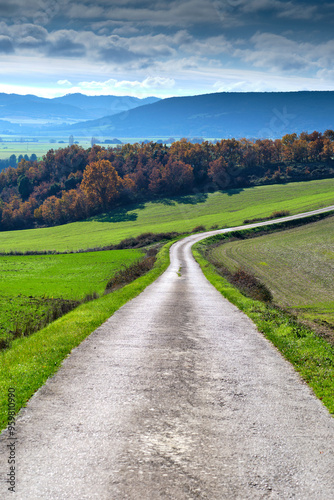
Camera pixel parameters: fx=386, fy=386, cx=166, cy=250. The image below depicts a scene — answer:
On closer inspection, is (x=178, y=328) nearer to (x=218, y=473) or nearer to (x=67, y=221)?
(x=218, y=473)

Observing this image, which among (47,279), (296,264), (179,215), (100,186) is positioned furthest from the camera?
(100,186)

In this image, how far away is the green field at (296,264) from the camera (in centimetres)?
3262

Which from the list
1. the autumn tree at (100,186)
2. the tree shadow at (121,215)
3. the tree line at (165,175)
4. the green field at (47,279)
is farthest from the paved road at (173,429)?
the tree line at (165,175)

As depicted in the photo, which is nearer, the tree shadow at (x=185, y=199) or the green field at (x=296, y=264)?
the green field at (x=296, y=264)

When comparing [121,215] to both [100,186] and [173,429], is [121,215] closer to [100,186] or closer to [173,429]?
[100,186]

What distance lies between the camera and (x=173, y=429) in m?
7.55

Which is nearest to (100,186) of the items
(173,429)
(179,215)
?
(179,215)

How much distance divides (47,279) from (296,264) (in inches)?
1249

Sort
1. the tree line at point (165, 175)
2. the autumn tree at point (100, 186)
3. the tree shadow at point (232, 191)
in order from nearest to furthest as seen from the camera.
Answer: the tree shadow at point (232, 191), the autumn tree at point (100, 186), the tree line at point (165, 175)

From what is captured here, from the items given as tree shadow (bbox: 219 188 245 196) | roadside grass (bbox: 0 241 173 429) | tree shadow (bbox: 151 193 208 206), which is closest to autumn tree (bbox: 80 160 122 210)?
tree shadow (bbox: 151 193 208 206)

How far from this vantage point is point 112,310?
19.9 metres

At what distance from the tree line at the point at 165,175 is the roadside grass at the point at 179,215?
806cm

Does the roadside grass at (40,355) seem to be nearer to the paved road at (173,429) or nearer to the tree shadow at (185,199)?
the paved road at (173,429)

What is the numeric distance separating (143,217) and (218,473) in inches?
4403
